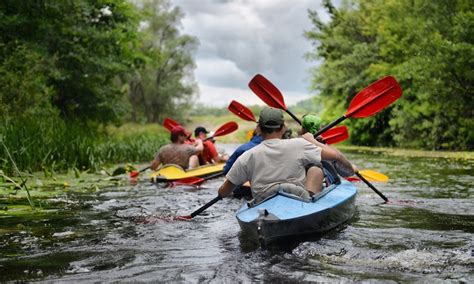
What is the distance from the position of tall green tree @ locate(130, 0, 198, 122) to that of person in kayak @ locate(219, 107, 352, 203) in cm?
4032

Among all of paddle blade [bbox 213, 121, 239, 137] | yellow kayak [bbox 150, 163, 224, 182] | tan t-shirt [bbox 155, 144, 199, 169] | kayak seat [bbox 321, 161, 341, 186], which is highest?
paddle blade [bbox 213, 121, 239, 137]

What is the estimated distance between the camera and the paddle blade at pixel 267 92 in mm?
7457

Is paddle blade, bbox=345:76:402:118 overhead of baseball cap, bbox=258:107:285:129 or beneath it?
overhead

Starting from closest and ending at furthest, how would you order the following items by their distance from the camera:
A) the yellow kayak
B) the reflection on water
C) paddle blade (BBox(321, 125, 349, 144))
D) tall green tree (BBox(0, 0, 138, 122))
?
the reflection on water, paddle blade (BBox(321, 125, 349, 144)), the yellow kayak, tall green tree (BBox(0, 0, 138, 122))

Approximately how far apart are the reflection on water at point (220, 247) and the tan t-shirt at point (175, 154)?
3.26 metres

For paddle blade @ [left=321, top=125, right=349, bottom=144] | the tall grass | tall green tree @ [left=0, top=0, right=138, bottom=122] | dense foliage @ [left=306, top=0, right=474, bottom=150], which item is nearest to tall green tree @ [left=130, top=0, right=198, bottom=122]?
dense foliage @ [left=306, top=0, right=474, bottom=150]

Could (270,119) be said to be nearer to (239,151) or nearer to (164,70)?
(239,151)

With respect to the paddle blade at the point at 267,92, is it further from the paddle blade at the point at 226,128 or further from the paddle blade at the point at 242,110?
the paddle blade at the point at 226,128

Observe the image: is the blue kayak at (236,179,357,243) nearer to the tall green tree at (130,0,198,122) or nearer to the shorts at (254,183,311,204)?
the shorts at (254,183,311,204)

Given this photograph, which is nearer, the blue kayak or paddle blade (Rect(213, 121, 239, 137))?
the blue kayak

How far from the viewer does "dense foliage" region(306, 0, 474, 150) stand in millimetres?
18609

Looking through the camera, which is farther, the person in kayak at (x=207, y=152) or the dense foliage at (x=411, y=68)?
the dense foliage at (x=411, y=68)

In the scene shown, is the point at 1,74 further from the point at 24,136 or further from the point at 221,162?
the point at 221,162

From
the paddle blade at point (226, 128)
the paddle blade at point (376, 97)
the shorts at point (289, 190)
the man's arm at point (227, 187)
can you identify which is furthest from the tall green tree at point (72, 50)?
the shorts at point (289, 190)
